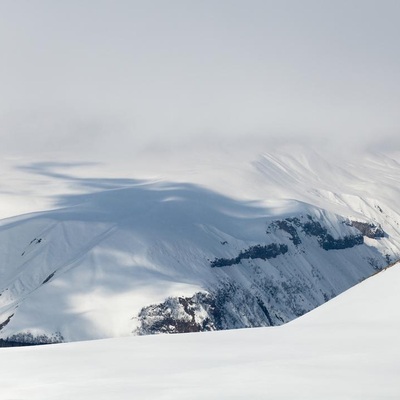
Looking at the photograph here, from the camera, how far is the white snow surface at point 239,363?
32.7m

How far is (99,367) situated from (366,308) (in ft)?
42.2

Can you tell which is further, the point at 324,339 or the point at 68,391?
the point at 324,339

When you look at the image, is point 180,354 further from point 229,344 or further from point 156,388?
point 156,388

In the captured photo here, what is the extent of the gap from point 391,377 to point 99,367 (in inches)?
352

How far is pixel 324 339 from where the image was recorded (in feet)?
136

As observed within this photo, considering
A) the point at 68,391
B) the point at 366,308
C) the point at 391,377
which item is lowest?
the point at 391,377

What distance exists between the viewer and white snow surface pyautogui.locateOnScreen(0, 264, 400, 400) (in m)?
32.7

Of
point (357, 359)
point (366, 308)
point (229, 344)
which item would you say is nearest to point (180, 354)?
point (229, 344)

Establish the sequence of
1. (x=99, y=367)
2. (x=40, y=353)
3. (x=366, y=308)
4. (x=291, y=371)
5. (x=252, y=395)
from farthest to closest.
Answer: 1. (x=366, y=308)
2. (x=40, y=353)
3. (x=99, y=367)
4. (x=291, y=371)
5. (x=252, y=395)

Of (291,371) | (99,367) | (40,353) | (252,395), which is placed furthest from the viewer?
(40,353)

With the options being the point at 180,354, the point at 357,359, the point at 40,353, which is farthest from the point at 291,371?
the point at 40,353

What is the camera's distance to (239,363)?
37062 millimetres

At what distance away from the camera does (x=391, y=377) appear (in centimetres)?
3384

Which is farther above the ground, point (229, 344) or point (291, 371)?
point (229, 344)
